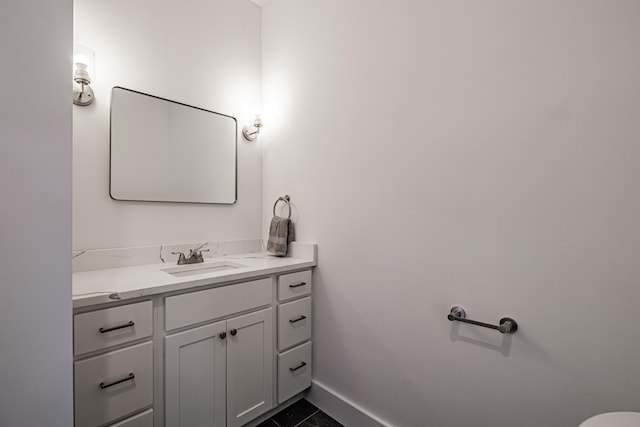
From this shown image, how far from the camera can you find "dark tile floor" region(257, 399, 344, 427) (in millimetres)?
1631

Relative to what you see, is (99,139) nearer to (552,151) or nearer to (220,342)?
(220,342)

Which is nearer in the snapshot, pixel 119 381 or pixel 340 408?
pixel 119 381

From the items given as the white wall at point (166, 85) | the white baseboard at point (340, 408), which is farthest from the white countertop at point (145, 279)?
the white baseboard at point (340, 408)

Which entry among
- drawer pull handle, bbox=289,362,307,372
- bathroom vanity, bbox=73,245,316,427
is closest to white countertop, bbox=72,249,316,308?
bathroom vanity, bbox=73,245,316,427

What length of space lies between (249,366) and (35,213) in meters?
1.18

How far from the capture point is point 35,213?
28.0 inches

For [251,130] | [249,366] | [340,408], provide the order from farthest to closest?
[251,130] < [340,408] < [249,366]

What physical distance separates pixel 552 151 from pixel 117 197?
2.02m

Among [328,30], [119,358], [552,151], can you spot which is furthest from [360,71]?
[119,358]

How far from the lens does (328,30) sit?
1759mm

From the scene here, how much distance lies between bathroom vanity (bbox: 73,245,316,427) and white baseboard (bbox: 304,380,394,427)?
0.28 ft

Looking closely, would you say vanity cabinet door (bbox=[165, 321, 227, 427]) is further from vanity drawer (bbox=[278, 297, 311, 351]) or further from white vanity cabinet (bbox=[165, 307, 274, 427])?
vanity drawer (bbox=[278, 297, 311, 351])

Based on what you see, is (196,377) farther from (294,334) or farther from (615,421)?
(615,421)

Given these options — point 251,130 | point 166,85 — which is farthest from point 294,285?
point 166,85
